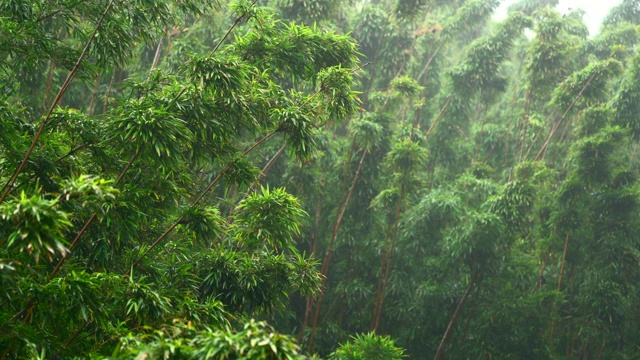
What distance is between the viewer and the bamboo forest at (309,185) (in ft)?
11.3

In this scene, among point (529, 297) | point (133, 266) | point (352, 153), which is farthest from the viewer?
point (352, 153)

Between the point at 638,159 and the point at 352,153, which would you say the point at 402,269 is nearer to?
the point at 352,153

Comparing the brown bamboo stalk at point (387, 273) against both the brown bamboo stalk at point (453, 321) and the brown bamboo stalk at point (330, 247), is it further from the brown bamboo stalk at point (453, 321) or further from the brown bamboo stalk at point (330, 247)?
the brown bamboo stalk at point (453, 321)

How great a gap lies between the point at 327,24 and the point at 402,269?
Answer: 346 cm

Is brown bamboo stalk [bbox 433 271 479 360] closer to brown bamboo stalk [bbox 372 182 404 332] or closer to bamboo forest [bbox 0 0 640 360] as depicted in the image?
bamboo forest [bbox 0 0 640 360]

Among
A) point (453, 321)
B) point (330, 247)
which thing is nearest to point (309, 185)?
point (330, 247)

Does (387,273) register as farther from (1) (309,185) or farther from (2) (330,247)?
(1) (309,185)

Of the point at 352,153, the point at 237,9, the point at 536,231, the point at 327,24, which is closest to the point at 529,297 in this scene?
the point at 536,231

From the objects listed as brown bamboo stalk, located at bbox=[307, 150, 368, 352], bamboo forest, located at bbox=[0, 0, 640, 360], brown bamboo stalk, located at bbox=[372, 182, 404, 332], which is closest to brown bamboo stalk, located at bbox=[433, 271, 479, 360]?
bamboo forest, located at bbox=[0, 0, 640, 360]

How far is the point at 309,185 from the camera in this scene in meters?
8.37

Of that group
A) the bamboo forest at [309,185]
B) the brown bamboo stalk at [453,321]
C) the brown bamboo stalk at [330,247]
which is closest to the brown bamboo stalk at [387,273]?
the bamboo forest at [309,185]

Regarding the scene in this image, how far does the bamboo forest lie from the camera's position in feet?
11.3

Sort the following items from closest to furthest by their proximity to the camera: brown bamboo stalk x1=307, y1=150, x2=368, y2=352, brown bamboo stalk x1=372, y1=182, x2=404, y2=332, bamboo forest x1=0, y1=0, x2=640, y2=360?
bamboo forest x1=0, y1=0, x2=640, y2=360 < brown bamboo stalk x1=307, y1=150, x2=368, y2=352 < brown bamboo stalk x1=372, y1=182, x2=404, y2=332

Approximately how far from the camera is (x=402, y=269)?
8789 millimetres
